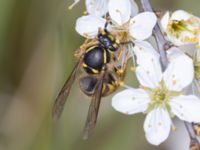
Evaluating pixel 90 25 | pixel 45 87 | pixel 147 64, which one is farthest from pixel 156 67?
pixel 45 87

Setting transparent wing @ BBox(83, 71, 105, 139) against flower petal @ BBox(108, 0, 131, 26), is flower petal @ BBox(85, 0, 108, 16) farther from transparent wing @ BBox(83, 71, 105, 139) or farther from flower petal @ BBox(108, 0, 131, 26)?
transparent wing @ BBox(83, 71, 105, 139)

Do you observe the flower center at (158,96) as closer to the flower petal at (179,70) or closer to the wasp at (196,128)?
the flower petal at (179,70)

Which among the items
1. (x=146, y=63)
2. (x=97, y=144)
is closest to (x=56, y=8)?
(x=97, y=144)

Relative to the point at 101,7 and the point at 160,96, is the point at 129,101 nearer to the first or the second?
the point at 160,96

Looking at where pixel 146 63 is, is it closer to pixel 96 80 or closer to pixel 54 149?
pixel 96 80

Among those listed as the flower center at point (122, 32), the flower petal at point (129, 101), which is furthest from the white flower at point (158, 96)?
the flower center at point (122, 32)

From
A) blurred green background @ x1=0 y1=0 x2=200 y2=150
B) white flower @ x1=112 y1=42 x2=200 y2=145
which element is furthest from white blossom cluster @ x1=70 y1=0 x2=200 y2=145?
blurred green background @ x1=0 y1=0 x2=200 y2=150

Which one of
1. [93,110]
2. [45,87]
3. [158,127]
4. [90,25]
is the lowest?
[45,87]
